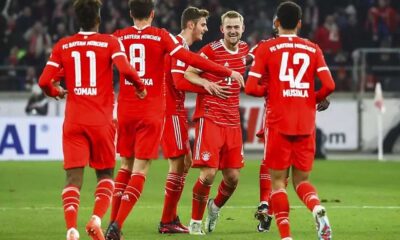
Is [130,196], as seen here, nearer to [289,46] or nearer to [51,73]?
[51,73]

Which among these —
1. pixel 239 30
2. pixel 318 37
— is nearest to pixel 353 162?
pixel 318 37

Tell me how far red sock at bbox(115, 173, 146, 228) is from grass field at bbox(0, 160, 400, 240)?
552mm

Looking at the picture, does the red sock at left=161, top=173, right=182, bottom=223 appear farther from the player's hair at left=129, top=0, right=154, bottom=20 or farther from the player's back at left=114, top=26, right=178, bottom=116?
the player's hair at left=129, top=0, right=154, bottom=20

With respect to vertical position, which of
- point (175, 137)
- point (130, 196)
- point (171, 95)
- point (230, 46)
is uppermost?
point (230, 46)

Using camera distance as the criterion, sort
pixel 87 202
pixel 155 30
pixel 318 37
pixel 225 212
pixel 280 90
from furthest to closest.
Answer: pixel 318 37 → pixel 87 202 → pixel 225 212 → pixel 155 30 → pixel 280 90

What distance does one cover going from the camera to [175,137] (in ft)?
35.2

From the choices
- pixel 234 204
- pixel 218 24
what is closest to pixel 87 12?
pixel 234 204

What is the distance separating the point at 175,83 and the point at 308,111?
72.4 inches

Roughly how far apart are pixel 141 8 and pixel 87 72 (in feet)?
3.74

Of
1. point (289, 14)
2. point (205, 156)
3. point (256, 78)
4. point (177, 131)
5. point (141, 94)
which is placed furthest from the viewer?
point (177, 131)

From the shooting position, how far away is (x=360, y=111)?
23250mm

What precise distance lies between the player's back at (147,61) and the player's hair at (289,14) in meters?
1.31

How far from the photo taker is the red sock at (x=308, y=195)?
8.84 meters

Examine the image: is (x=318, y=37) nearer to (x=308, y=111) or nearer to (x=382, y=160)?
(x=382, y=160)
